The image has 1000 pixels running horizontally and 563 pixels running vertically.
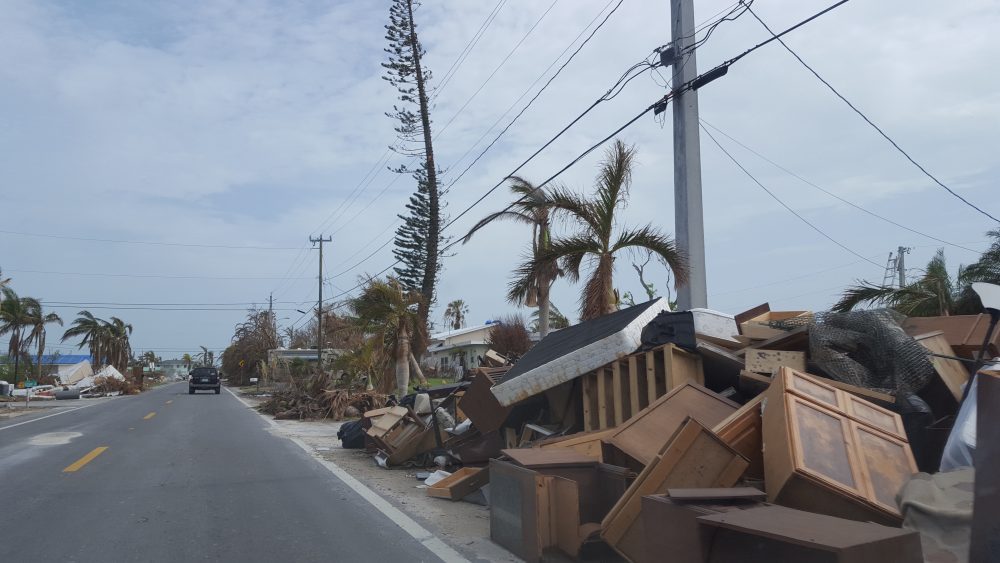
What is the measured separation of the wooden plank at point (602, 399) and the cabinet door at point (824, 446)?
3.27 meters

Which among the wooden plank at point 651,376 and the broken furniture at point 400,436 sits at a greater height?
the wooden plank at point 651,376

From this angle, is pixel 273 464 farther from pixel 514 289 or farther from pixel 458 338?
pixel 458 338

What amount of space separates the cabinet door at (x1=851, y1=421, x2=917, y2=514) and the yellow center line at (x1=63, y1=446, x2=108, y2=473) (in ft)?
35.9

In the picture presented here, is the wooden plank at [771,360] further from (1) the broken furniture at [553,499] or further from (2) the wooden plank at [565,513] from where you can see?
(2) the wooden plank at [565,513]

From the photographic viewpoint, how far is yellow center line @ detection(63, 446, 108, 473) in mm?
11441

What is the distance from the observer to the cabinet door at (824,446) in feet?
15.4

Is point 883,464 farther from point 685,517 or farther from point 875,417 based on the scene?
point 685,517

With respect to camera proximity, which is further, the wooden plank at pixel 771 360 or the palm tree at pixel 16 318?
the palm tree at pixel 16 318

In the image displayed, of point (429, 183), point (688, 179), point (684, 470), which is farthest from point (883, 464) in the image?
point (429, 183)

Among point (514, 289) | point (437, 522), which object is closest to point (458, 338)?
point (514, 289)

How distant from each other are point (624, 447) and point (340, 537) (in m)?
2.82

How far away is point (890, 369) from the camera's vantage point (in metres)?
7.10

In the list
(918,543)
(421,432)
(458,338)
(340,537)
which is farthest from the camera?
(458,338)

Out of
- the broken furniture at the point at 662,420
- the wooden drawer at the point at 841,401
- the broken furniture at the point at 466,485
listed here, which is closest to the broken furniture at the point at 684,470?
the wooden drawer at the point at 841,401
